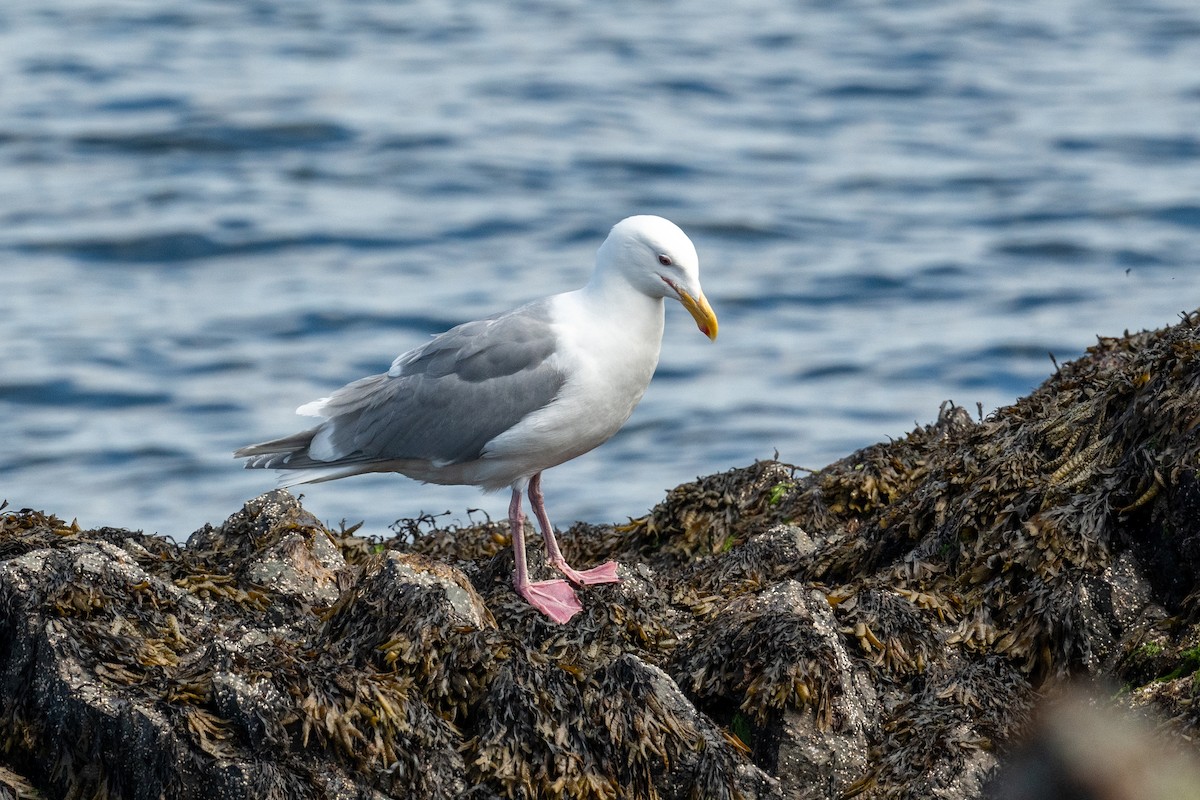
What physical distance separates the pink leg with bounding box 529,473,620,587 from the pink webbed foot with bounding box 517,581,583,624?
0.32 ft

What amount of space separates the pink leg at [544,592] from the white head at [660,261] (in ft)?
3.34

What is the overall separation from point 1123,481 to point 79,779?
10.4ft

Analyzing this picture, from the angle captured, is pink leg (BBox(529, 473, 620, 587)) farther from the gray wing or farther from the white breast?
the gray wing

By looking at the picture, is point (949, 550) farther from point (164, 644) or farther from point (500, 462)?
point (164, 644)

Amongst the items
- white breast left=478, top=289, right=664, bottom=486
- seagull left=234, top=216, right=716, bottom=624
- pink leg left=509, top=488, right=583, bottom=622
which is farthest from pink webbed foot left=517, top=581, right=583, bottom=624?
white breast left=478, top=289, right=664, bottom=486

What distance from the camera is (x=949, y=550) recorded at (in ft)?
16.2

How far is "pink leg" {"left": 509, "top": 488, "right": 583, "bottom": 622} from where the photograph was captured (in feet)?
15.8

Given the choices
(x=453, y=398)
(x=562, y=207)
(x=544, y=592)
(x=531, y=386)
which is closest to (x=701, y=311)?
(x=531, y=386)

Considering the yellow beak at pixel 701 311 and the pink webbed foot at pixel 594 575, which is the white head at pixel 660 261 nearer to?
the yellow beak at pixel 701 311

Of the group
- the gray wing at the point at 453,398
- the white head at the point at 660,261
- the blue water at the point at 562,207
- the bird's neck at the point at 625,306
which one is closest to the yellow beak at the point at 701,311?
the white head at the point at 660,261

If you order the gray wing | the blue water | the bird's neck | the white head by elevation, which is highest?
the white head

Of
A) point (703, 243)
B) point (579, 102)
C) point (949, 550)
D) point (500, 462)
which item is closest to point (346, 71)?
point (579, 102)

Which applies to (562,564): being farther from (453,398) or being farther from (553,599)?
(453,398)

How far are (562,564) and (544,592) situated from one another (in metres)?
0.40
